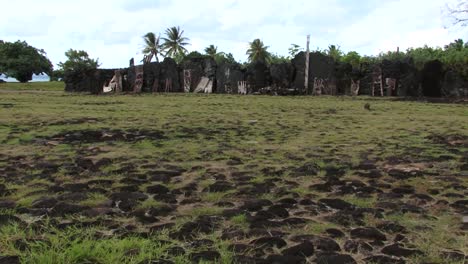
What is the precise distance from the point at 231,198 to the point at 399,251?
167 centimetres

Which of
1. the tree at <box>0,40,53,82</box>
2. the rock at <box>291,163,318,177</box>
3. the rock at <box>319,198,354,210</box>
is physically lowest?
the rock at <box>319,198,354,210</box>

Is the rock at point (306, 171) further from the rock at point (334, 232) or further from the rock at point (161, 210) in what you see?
the rock at point (334, 232)

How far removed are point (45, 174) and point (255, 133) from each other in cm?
456

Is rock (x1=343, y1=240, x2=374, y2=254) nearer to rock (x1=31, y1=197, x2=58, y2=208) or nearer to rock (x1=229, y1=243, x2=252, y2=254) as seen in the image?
rock (x1=229, y1=243, x2=252, y2=254)

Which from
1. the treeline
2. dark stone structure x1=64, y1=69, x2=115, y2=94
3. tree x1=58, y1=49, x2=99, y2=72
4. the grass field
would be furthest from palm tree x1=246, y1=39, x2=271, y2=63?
the grass field

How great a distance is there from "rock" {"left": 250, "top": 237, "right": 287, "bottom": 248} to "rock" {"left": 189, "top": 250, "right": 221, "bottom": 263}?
1.03 ft

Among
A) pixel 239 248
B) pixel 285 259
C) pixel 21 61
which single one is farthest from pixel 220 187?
pixel 21 61

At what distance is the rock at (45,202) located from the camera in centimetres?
381

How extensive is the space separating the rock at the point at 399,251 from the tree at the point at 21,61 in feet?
187

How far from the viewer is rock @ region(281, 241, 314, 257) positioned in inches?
111

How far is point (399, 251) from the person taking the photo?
2.89 m

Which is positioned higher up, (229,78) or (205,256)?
(229,78)

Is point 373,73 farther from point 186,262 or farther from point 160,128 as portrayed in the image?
point 186,262

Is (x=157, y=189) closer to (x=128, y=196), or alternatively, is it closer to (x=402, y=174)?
(x=128, y=196)
